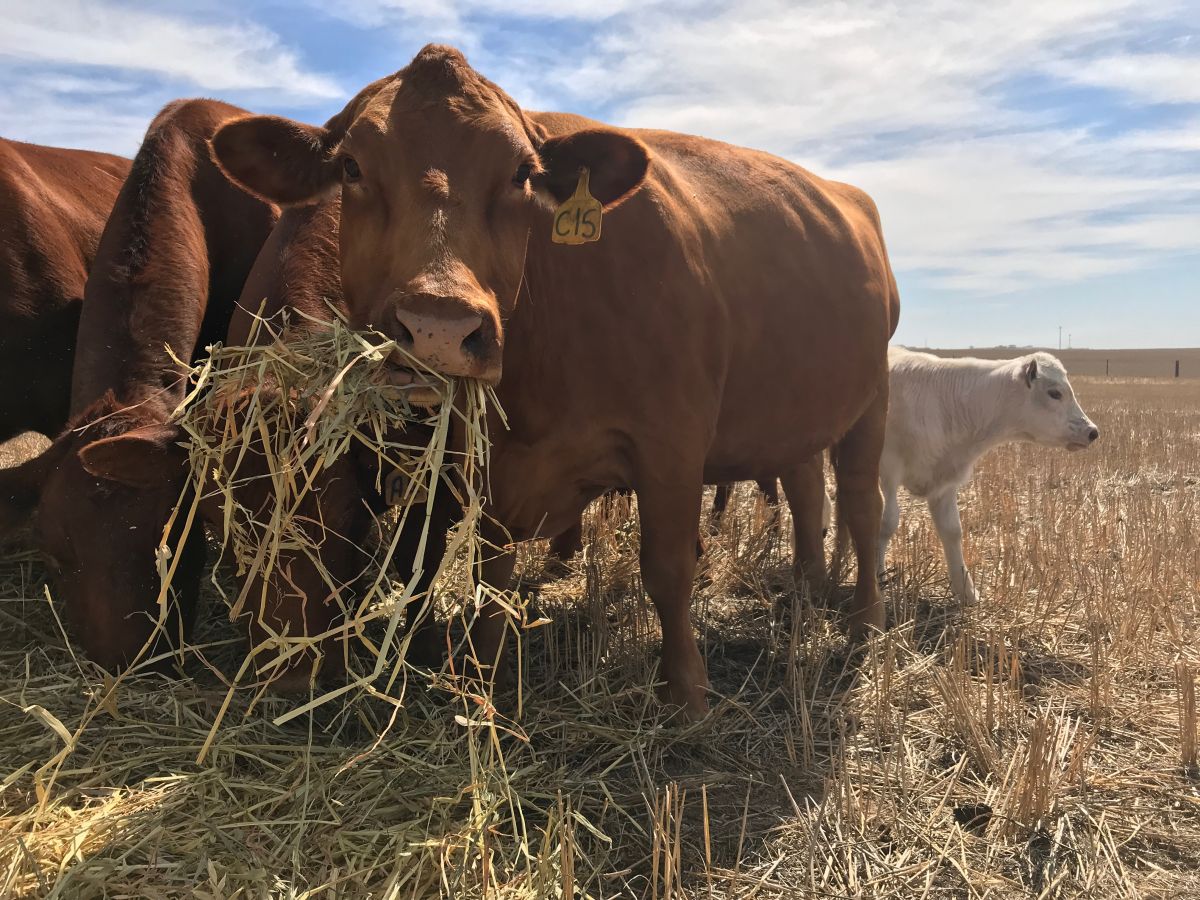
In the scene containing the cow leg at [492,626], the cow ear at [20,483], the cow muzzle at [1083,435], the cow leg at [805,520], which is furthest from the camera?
the cow muzzle at [1083,435]

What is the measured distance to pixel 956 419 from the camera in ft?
24.3

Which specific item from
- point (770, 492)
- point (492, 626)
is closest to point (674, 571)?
point (492, 626)

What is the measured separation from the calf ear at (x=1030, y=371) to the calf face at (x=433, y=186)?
559cm

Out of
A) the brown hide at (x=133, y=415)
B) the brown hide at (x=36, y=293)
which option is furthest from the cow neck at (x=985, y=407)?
the brown hide at (x=36, y=293)

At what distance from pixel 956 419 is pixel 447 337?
5931 millimetres

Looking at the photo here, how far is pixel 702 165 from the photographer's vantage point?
4582 millimetres

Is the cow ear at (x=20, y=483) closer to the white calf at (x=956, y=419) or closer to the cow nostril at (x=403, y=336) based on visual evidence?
the cow nostril at (x=403, y=336)

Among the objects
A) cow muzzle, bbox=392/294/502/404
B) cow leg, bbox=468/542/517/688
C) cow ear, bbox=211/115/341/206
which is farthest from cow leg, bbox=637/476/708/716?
cow ear, bbox=211/115/341/206

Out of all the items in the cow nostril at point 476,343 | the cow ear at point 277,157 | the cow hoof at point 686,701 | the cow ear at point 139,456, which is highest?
the cow ear at point 277,157

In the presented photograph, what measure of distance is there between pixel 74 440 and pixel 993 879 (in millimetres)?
3462

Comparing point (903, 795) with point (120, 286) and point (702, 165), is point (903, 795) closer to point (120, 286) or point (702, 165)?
point (702, 165)

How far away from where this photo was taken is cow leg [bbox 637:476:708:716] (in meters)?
3.75

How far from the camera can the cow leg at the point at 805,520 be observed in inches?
237

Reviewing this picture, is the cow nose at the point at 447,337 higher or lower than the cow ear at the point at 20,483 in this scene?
higher
